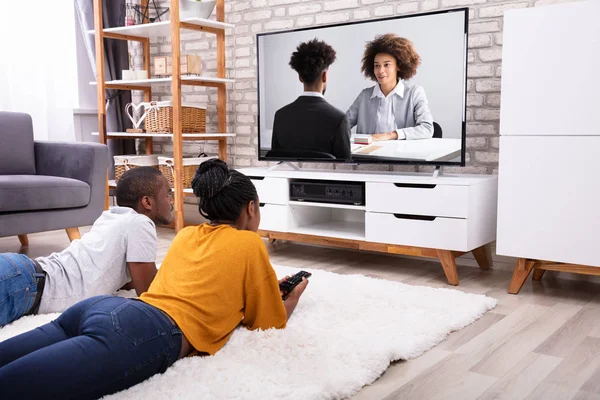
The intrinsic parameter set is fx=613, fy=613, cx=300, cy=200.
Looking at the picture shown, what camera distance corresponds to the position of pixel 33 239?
405 cm

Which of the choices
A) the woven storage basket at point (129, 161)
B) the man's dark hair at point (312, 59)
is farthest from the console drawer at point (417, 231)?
the woven storage basket at point (129, 161)

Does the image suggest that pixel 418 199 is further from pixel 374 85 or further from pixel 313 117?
pixel 313 117

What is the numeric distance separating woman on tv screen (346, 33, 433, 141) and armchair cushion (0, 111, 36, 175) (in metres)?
1.90

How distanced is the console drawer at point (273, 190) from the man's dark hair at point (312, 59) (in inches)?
23.6

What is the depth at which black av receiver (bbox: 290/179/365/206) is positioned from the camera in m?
3.12

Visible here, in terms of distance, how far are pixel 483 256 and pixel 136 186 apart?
6.00 feet

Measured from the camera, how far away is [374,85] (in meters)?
3.22

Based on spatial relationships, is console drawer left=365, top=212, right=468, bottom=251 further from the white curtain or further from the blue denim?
the white curtain

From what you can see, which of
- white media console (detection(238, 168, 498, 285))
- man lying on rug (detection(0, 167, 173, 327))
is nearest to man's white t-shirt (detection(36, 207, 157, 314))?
man lying on rug (detection(0, 167, 173, 327))

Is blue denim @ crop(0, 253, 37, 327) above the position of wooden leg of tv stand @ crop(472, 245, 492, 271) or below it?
above

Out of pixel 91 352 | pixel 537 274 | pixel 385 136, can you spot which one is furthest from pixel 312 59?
pixel 91 352

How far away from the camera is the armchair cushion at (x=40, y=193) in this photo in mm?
3099

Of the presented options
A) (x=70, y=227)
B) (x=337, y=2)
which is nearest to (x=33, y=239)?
(x=70, y=227)

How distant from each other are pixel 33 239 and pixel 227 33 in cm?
190
